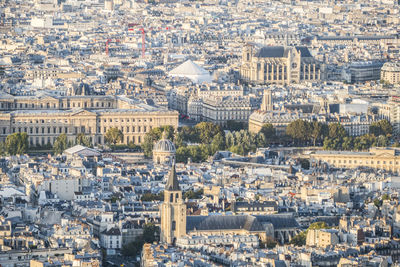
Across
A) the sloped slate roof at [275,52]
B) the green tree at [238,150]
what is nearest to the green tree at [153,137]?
the green tree at [238,150]

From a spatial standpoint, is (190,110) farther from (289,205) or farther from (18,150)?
(289,205)

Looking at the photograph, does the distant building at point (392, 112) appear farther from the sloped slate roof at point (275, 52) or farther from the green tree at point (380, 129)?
the sloped slate roof at point (275, 52)

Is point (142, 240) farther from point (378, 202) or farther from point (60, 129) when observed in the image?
point (60, 129)

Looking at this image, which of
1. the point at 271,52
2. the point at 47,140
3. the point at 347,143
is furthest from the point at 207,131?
the point at 271,52

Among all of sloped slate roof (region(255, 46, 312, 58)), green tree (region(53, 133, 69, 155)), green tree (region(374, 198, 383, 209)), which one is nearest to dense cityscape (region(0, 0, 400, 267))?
sloped slate roof (region(255, 46, 312, 58))

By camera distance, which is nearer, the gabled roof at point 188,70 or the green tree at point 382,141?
the green tree at point 382,141

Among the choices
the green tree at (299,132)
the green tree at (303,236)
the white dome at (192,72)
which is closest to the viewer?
the green tree at (303,236)
